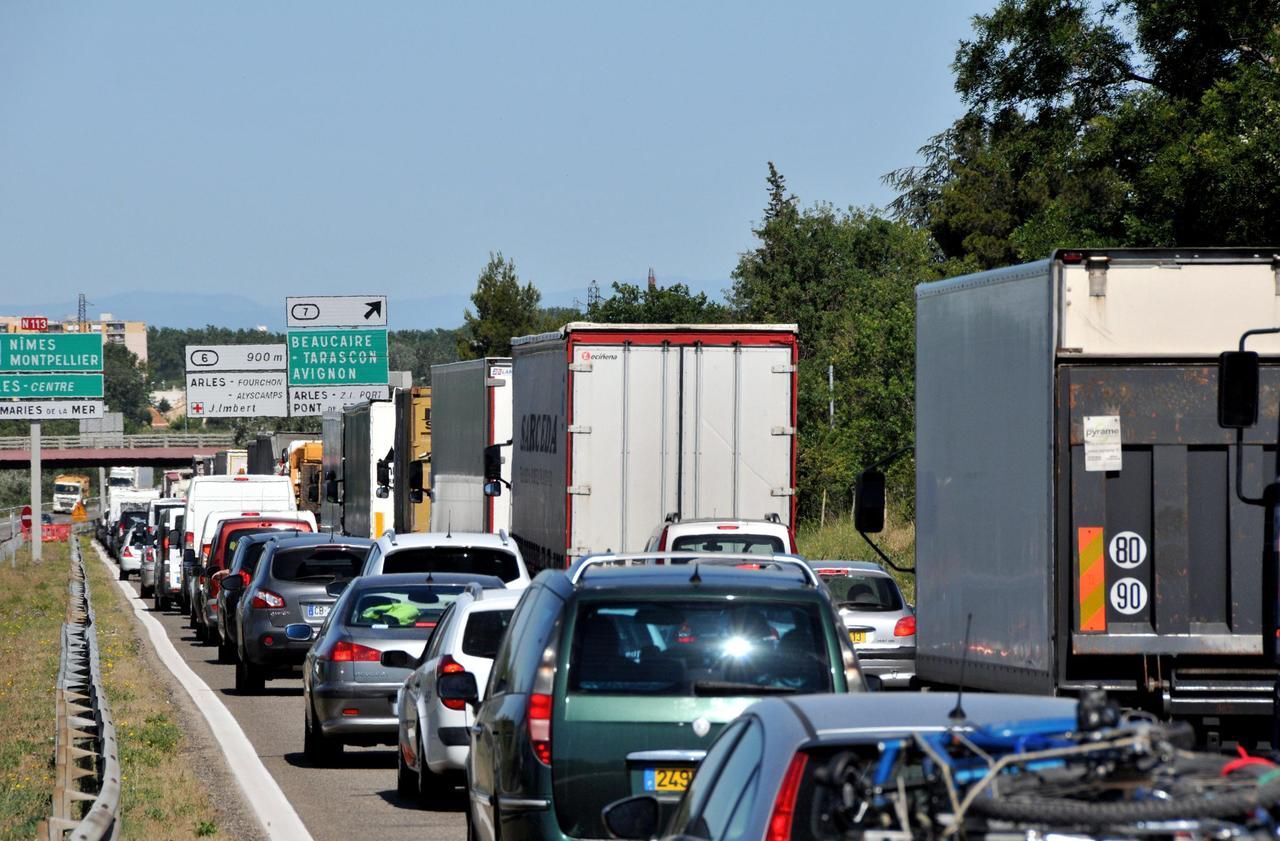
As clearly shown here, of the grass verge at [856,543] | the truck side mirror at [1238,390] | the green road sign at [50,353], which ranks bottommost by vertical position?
the grass verge at [856,543]

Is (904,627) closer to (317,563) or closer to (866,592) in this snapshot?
(866,592)

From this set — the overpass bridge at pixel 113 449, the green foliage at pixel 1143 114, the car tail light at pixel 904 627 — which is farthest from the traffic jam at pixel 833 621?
the overpass bridge at pixel 113 449

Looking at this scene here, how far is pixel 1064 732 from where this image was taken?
4.50m

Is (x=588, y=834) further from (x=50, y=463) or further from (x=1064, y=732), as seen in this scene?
(x=50, y=463)

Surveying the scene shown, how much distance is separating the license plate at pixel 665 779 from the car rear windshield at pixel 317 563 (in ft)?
47.5

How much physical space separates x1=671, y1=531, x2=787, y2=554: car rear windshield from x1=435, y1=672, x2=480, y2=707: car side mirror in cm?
800

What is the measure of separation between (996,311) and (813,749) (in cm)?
744

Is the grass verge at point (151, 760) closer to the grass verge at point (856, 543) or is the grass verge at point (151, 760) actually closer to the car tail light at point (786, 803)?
the car tail light at point (786, 803)

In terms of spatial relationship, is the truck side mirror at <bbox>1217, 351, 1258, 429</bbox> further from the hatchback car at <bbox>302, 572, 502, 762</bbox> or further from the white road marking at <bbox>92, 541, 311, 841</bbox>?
the hatchback car at <bbox>302, 572, 502, 762</bbox>

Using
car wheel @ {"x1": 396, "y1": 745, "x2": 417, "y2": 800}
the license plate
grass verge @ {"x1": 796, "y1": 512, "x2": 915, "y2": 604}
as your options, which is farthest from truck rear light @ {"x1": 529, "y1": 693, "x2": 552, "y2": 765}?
grass verge @ {"x1": 796, "y1": 512, "x2": 915, "y2": 604}

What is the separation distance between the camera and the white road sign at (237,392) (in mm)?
66438

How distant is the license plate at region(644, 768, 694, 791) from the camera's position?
8.43 meters

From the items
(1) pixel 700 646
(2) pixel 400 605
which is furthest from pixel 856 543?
(1) pixel 700 646

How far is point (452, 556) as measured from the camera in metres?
18.6
